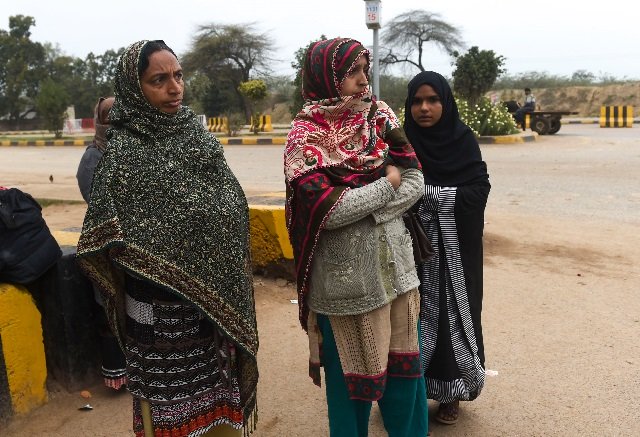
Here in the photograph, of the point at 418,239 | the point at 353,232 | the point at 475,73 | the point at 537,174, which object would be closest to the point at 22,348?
the point at 353,232

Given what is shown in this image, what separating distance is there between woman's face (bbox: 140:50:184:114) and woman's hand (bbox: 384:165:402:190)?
71 centimetres

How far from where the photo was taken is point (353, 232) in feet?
6.42

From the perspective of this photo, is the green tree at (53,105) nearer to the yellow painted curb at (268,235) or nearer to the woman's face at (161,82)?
the yellow painted curb at (268,235)

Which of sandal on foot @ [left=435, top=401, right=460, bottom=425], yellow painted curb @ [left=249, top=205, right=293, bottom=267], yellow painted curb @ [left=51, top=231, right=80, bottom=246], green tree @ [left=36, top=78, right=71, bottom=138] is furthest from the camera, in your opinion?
green tree @ [left=36, top=78, right=71, bottom=138]

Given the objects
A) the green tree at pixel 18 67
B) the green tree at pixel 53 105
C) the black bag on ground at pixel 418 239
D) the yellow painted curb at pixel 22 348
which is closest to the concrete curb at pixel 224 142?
the green tree at pixel 53 105

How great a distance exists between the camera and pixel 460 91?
17.7 meters

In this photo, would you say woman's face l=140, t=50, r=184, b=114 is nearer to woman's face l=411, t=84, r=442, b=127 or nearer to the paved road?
woman's face l=411, t=84, r=442, b=127

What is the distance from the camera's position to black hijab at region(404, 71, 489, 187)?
7.99 feet

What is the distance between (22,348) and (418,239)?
181cm

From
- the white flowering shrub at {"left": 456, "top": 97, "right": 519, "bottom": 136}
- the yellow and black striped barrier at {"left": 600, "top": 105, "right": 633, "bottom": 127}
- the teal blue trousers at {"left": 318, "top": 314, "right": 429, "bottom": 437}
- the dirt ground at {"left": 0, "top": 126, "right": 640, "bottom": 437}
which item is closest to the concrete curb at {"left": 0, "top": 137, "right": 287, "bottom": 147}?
the white flowering shrub at {"left": 456, "top": 97, "right": 519, "bottom": 136}

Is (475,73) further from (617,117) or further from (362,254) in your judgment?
(362,254)

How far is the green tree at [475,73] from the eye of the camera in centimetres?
1717

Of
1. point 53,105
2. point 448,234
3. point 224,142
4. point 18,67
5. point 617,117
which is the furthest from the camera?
point 18,67

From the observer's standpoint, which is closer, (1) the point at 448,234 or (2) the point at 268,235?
(1) the point at 448,234
